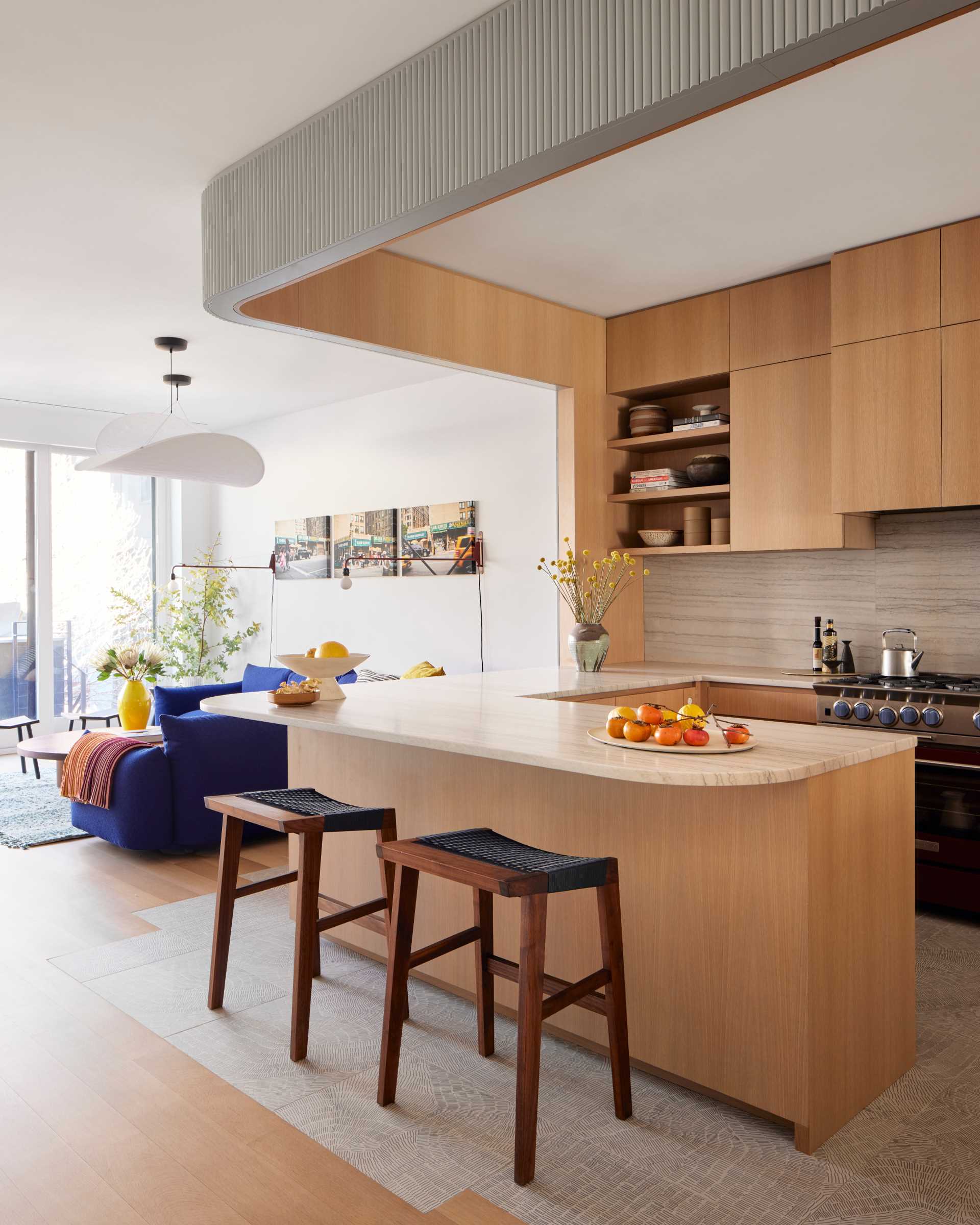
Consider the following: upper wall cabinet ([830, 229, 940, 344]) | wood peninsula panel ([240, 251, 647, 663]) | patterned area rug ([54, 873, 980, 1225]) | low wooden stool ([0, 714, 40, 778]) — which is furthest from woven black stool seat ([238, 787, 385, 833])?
low wooden stool ([0, 714, 40, 778])

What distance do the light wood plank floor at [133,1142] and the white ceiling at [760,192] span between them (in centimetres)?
296

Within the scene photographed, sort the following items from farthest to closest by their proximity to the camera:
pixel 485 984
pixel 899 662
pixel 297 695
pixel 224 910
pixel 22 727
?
pixel 22 727 → pixel 899 662 → pixel 297 695 → pixel 224 910 → pixel 485 984

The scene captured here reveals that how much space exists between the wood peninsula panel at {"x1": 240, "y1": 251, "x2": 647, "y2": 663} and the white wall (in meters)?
0.40

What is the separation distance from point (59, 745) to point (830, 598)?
4.16m

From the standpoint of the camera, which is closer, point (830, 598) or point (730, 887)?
point (730, 887)

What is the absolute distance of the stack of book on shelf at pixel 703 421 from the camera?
15.2ft

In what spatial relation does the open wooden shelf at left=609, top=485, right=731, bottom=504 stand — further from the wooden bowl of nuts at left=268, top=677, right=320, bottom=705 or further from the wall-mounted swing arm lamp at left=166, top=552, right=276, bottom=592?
the wall-mounted swing arm lamp at left=166, top=552, right=276, bottom=592

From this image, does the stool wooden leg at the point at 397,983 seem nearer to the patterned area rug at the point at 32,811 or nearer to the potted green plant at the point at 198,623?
the patterned area rug at the point at 32,811

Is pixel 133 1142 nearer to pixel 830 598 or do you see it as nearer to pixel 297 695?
pixel 297 695

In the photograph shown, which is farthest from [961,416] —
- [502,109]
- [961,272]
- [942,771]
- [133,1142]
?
[133,1142]

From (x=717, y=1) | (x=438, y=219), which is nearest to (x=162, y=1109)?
(x=438, y=219)

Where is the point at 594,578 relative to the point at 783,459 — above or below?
below

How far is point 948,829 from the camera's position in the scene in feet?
11.6

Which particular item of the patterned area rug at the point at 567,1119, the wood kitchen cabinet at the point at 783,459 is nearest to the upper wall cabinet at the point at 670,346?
the wood kitchen cabinet at the point at 783,459
